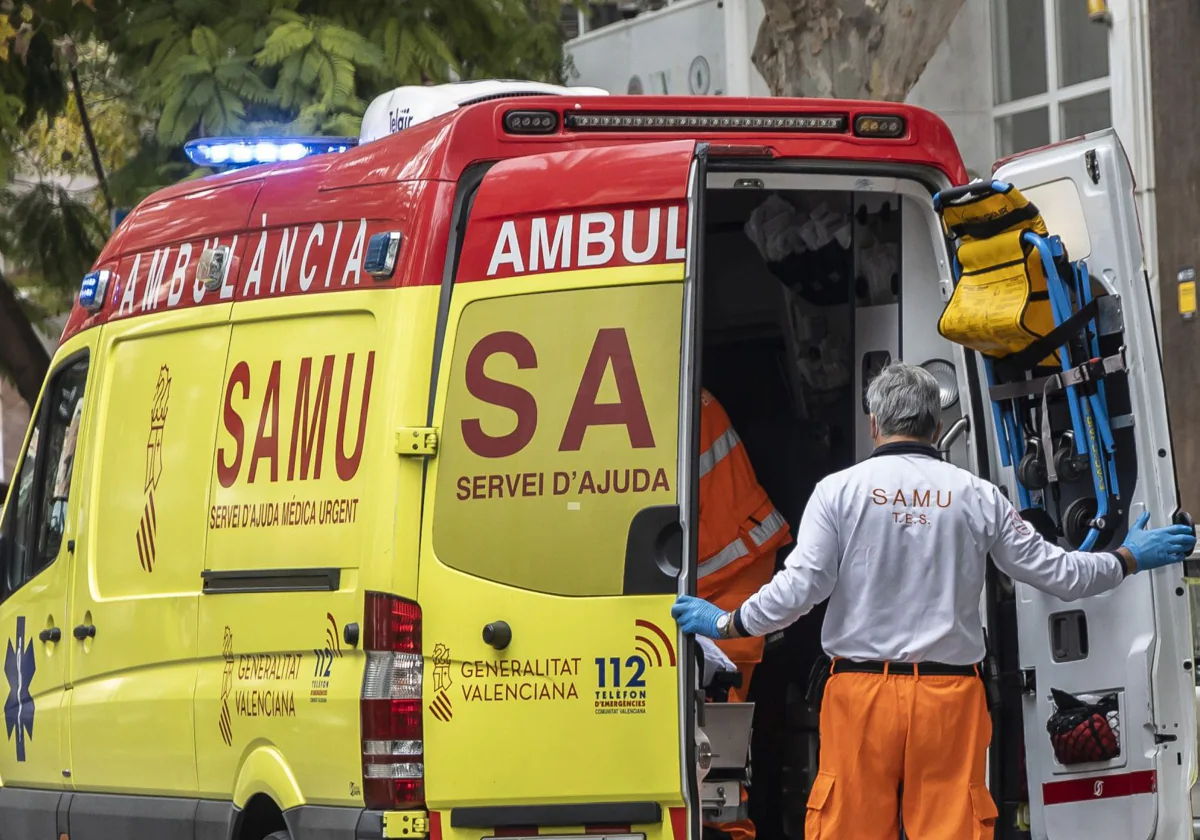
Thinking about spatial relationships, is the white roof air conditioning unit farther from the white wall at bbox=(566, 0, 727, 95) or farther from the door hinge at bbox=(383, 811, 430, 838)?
the white wall at bbox=(566, 0, 727, 95)

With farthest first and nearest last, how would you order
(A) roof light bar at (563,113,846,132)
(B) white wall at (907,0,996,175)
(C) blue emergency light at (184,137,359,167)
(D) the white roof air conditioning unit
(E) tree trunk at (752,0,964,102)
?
(B) white wall at (907,0,996,175), (E) tree trunk at (752,0,964,102), (C) blue emergency light at (184,137,359,167), (D) the white roof air conditioning unit, (A) roof light bar at (563,113,846,132)

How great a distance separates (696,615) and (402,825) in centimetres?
86

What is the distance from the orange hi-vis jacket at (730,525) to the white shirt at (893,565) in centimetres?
118

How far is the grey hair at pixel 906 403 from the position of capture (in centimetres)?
507

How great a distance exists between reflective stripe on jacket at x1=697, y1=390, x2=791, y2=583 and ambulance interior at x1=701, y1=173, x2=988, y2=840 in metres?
0.26

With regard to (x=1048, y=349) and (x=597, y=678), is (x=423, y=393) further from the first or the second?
(x=1048, y=349)

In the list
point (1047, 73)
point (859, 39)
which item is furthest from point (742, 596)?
point (1047, 73)

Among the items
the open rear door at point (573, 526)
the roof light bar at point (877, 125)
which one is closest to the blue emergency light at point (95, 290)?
the open rear door at point (573, 526)

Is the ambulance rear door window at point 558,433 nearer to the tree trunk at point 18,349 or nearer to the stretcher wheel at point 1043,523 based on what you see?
the stretcher wheel at point 1043,523

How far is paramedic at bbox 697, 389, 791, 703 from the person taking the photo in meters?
6.23

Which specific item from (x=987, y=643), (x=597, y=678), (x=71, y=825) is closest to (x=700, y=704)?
(x=597, y=678)

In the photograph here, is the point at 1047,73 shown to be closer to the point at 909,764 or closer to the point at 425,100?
the point at 425,100

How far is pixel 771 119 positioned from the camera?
215 inches

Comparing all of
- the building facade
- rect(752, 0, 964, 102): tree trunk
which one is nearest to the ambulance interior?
rect(752, 0, 964, 102): tree trunk
